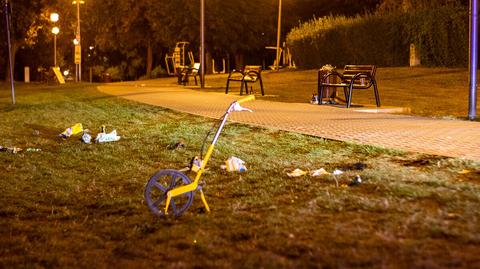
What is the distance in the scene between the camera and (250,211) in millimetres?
6441

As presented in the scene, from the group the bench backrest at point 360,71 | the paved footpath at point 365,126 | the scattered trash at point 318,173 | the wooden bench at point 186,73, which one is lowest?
the scattered trash at point 318,173

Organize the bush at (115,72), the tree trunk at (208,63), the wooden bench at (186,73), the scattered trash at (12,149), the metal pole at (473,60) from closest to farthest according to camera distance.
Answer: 1. the scattered trash at (12,149)
2. the metal pole at (473,60)
3. the wooden bench at (186,73)
4. the tree trunk at (208,63)
5. the bush at (115,72)

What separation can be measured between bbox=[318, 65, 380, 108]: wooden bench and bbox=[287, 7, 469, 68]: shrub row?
13.6 meters

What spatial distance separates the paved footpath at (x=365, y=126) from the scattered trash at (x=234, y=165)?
2170 mm

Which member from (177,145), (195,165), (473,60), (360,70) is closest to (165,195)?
(195,165)

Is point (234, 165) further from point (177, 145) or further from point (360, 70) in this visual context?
point (360, 70)

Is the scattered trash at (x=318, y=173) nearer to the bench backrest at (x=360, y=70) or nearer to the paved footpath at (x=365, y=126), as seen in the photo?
the paved footpath at (x=365, y=126)

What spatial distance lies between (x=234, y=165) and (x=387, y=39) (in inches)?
1004

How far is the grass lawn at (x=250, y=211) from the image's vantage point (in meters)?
5.06

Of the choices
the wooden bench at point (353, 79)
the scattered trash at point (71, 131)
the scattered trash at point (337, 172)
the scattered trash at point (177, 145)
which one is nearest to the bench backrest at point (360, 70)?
the wooden bench at point (353, 79)

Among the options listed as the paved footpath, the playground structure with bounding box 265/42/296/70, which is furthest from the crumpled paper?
the playground structure with bounding box 265/42/296/70

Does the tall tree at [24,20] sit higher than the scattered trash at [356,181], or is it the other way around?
the tall tree at [24,20]

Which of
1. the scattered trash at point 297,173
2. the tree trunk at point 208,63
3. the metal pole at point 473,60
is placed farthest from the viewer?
the tree trunk at point 208,63

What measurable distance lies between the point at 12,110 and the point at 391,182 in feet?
41.6
